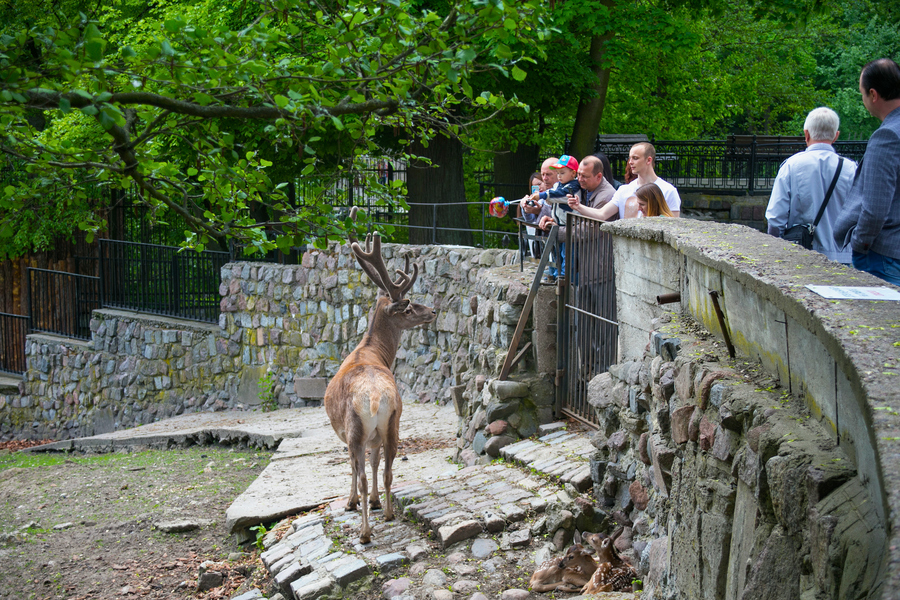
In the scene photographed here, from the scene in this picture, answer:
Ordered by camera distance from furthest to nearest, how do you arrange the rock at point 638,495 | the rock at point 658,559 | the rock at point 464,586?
the rock at point 464,586
the rock at point 638,495
the rock at point 658,559

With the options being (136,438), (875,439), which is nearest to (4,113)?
(875,439)

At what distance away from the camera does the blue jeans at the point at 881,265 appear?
4.27 meters

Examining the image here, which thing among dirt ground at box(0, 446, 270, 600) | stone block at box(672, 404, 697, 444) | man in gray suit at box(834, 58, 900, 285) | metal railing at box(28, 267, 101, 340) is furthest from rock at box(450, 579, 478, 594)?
metal railing at box(28, 267, 101, 340)

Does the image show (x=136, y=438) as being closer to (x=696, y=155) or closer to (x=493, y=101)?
(x=493, y=101)

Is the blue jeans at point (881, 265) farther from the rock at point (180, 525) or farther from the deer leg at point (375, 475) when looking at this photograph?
the rock at point (180, 525)

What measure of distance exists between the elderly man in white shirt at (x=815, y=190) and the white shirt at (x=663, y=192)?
3.86ft

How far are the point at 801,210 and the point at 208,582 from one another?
5.24 m

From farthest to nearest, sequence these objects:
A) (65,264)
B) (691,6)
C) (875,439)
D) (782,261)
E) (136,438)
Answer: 1. (65,264)
2. (691,6)
3. (136,438)
4. (782,261)
5. (875,439)

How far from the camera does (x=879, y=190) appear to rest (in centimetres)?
413

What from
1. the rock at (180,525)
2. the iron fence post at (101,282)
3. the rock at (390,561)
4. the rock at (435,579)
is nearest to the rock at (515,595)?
the rock at (435,579)

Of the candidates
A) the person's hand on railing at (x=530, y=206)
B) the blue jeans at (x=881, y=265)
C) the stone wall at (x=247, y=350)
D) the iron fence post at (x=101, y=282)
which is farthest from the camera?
the iron fence post at (x=101, y=282)

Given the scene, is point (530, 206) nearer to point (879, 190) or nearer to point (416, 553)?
point (416, 553)

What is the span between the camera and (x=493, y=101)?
17.3 ft

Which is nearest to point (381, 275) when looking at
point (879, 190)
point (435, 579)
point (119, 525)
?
point (119, 525)
